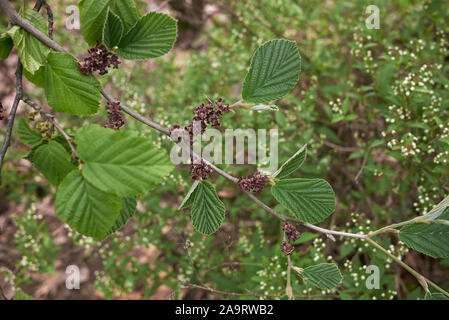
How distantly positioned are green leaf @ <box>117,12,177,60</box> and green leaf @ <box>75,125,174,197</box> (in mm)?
286

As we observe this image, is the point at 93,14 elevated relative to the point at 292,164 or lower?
elevated

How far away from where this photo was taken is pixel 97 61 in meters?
0.88

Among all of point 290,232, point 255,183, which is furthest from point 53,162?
point 290,232

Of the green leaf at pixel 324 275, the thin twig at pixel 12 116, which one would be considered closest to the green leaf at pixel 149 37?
the thin twig at pixel 12 116

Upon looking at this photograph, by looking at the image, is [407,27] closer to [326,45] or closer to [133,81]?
[326,45]

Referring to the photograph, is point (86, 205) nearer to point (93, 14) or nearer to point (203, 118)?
point (203, 118)

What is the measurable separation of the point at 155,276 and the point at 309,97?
4.51 ft

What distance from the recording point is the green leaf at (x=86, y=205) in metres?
0.72

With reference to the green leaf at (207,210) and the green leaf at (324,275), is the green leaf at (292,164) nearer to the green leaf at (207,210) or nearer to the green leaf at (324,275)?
the green leaf at (207,210)

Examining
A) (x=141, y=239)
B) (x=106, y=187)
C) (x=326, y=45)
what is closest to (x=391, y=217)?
(x=326, y=45)

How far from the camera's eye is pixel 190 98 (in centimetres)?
231

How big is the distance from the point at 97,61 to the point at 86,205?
37 cm

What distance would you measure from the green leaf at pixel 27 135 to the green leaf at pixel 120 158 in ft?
0.69

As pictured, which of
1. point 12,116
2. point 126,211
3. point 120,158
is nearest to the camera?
point 120,158
